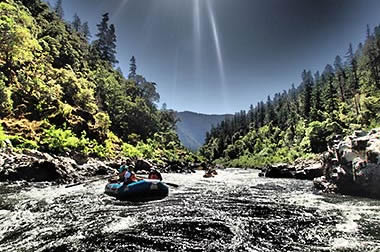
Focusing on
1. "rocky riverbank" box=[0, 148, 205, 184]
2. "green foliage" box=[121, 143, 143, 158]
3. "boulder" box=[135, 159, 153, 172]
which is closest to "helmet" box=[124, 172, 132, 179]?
"rocky riverbank" box=[0, 148, 205, 184]

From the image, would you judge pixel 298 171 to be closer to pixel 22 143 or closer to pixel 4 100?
pixel 22 143

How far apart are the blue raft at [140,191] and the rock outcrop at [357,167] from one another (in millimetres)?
10454

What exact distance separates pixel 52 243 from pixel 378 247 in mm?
8057

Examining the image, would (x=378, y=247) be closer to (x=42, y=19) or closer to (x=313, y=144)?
(x=313, y=144)

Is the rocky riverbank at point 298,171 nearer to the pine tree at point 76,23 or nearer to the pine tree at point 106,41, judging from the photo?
the pine tree at point 106,41

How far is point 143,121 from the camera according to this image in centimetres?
6134

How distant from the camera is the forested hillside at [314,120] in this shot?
53.7 meters

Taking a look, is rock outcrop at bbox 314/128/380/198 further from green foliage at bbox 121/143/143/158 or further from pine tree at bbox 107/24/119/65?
pine tree at bbox 107/24/119/65

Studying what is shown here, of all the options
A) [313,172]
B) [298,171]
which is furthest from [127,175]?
[298,171]

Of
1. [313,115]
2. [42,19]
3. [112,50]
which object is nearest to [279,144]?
[313,115]

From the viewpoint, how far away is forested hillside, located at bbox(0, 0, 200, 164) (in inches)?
1009

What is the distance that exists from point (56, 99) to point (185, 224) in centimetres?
3006

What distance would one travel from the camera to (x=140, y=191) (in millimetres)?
13062

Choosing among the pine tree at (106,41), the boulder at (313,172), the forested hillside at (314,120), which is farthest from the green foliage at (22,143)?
the pine tree at (106,41)
